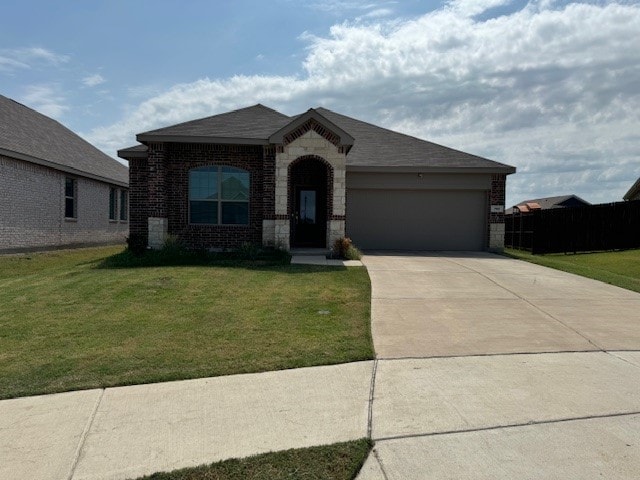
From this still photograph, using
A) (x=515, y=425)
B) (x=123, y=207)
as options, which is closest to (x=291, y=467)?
(x=515, y=425)

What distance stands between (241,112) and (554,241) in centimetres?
1212

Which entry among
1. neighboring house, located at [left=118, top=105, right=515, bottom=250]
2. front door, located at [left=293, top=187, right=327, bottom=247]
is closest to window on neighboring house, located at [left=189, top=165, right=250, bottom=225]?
neighboring house, located at [left=118, top=105, right=515, bottom=250]

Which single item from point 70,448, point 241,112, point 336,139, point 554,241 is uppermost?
point 241,112

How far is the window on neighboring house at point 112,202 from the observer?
26938 millimetres

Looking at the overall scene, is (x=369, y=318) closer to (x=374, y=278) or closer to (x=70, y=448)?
(x=374, y=278)

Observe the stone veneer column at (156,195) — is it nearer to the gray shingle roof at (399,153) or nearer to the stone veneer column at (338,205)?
the stone veneer column at (338,205)

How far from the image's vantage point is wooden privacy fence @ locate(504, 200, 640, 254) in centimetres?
1886

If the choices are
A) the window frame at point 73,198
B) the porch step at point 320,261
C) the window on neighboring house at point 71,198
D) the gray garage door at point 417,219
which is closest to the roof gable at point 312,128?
the porch step at point 320,261

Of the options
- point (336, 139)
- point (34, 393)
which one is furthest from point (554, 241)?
point (34, 393)

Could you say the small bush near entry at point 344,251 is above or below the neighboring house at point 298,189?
below

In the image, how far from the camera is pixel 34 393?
4.98 meters

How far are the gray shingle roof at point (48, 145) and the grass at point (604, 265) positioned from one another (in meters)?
17.3

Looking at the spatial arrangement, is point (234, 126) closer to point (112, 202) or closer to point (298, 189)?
point (298, 189)

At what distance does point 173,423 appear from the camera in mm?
4355
